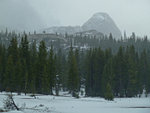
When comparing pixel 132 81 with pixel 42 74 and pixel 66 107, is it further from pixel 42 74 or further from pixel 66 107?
pixel 66 107

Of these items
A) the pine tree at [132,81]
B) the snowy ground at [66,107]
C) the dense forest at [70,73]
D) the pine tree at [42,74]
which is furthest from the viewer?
→ the pine tree at [132,81]

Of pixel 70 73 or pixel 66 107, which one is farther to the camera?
pixel 70 73

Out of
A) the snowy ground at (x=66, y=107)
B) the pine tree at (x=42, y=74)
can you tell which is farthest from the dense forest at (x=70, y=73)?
the snowy ground at (x=66, y=107)

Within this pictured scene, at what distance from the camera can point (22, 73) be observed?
144 ft

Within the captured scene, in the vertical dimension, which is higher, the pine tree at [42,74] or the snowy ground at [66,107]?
the pine tree at [42,74]

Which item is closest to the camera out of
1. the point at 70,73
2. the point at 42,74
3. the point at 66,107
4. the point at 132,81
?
the point at 66,107

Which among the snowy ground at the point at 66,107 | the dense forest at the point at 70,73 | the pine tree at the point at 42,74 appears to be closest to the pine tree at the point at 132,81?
the dense forest at the point at 70,73

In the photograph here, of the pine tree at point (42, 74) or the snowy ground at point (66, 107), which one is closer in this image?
the snowy ground at point (66, 107)

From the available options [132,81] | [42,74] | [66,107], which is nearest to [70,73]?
[42,74]

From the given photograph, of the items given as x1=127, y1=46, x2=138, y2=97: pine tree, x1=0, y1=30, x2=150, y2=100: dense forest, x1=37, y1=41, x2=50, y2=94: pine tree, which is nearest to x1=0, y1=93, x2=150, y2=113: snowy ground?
x1=0, y1=30, x2=150, y2=100: dense forest

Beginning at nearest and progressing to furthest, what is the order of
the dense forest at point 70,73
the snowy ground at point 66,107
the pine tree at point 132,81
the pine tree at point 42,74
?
1. the snowy ground at point 66,107
2. the dense forest at point 70,73
3. the pine tree at point 42,74
4. the pine tree at point 132,81

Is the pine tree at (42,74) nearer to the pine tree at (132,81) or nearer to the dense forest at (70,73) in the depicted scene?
the dense forest at (70,73)

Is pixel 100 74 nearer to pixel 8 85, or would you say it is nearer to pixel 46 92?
pixel 46 92

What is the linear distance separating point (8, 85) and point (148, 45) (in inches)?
4748
